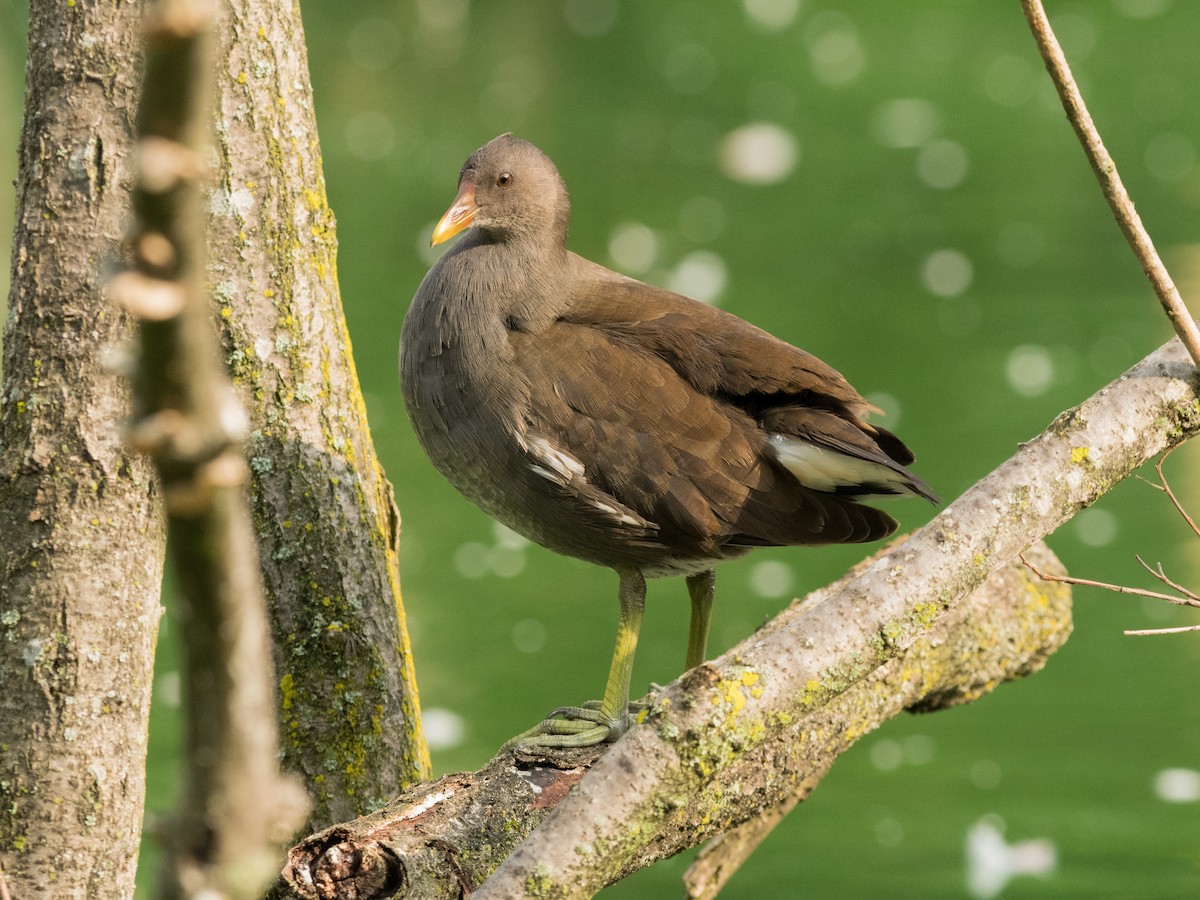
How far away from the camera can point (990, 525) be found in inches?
60.4

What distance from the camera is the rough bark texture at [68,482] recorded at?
5.55ft

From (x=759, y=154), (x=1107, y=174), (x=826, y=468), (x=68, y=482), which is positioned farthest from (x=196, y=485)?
(x=759, y=154)

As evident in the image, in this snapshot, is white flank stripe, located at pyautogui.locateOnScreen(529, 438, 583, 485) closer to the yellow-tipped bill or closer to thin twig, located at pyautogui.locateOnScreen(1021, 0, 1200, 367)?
the yellow-tipped bill

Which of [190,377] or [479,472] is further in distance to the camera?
[479,472]

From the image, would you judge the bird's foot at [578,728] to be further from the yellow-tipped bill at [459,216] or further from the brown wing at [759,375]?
the yellow-tipped bill at [459,216]

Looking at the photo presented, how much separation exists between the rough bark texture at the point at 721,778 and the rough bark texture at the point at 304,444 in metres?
0.33

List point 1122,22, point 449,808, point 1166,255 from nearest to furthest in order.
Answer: point 449,808, point 1166,255, point 1122,22

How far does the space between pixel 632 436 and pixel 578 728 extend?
41cm

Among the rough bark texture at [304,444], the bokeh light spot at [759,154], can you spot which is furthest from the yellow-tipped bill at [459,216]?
→ the bokeh light spot at [759,154]

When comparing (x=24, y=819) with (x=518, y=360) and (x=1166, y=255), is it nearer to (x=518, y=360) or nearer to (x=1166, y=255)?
(x=518, y=360)

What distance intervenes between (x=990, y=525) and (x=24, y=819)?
1.16 meters

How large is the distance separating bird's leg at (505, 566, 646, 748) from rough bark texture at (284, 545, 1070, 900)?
71mm

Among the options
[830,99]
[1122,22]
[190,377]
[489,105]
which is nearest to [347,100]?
[489,105]

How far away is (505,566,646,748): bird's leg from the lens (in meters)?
1.98
